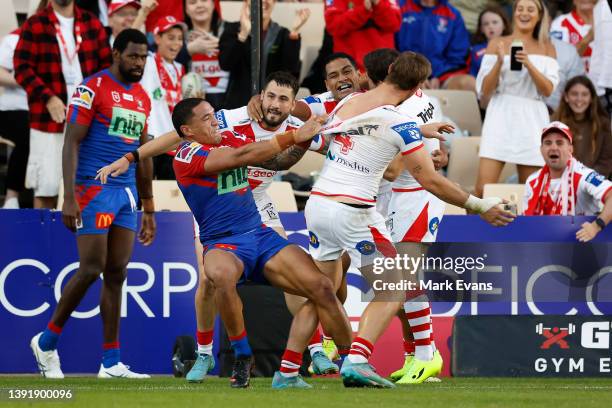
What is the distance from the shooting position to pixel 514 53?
12.8 metres

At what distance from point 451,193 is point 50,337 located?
3.69m

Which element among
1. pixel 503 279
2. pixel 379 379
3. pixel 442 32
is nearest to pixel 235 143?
pixel 379 379

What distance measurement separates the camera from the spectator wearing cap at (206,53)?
43.5ft

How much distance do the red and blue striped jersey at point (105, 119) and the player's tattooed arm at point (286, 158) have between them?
1.57 metres

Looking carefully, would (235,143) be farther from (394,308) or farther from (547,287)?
(547,287)

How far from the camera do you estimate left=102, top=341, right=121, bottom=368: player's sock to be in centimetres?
1070

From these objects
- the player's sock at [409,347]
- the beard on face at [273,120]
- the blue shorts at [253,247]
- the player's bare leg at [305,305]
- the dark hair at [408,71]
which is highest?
the dark hair at [408,71]

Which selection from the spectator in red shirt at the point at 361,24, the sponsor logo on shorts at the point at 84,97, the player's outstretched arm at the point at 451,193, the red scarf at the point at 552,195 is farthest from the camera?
the spectator in red shirt at the point at 361,24

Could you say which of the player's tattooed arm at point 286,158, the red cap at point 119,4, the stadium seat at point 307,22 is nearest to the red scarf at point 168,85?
the red cap at point 119,4

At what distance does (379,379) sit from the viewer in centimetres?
881

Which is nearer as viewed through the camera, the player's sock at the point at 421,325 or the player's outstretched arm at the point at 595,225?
the player's sock at the point at 421,325

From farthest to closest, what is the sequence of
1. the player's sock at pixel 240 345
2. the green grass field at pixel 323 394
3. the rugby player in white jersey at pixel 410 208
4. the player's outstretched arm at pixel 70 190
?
the player's outstretched arm at pixel 70 190 < the rugby player in white jersey at pixel 410 208 < the player's sock at pixel 240 345 < the green grass field at pixel 323 394

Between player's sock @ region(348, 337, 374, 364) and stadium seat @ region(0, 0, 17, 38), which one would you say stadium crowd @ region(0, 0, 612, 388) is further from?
stadium seat @ region(0, 0, 17, 38)

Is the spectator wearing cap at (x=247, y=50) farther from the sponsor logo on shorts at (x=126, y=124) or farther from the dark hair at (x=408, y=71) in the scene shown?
the dark hair at (x=408, y=71)
